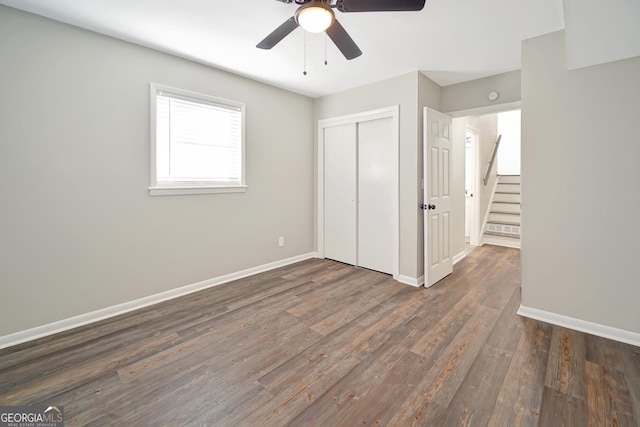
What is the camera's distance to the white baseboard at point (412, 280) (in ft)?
10.8

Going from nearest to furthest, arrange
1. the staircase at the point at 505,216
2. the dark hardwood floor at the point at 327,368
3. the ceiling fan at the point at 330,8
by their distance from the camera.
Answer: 1. the dark hardwood floor at the point at 327,368
2. the ceiling fan at the point at 330,8
3. the staircase at the point at 505,216

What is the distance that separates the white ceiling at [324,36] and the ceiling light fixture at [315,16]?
54 centimetres

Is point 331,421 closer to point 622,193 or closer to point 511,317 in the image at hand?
point 511,317

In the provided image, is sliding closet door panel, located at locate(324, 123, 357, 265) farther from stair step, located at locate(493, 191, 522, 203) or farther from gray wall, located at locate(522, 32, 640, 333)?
stair step, located at locate(493, 191, 522, 203)

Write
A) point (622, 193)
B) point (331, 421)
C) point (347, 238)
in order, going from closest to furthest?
point (331, 421) < point (622, 193) < point (347, 238)

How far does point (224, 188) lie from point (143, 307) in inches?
59.1

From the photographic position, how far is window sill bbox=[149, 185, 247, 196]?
2.78 m

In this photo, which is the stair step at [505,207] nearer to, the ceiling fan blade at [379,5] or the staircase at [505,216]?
the staircase at [505,216]

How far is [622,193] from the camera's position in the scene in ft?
6.98

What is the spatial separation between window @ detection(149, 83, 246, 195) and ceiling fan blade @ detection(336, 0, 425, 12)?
6.73ft

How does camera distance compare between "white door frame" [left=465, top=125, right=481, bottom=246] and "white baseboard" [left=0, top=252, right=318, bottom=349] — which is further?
"white door frame" [left=465, top=125, right=481, bottom=246]

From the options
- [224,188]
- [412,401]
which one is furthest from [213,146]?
[412,401]

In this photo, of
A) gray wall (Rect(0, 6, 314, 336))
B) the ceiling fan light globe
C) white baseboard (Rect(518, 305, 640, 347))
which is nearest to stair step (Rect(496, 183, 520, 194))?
white baseboard (Rect(518, 305, 640, 347))

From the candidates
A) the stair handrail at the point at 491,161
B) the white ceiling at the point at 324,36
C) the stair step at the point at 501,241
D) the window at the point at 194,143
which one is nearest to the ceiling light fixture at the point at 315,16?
the white ceiling at the point at 324,36
